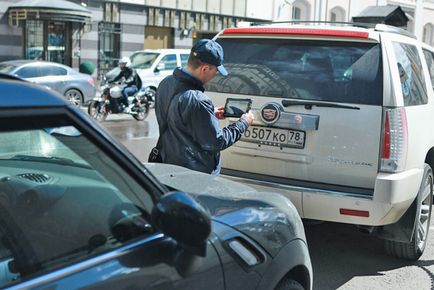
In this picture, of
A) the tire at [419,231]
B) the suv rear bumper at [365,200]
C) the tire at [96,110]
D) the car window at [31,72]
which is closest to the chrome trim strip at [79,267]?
the suv rear bumper at [365,200]

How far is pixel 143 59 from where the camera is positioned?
19.3 metres

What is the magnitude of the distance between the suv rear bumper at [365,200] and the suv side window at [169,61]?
1485 cm

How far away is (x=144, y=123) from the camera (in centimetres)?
1478

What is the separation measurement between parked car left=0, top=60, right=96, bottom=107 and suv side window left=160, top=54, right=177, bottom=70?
2735mm

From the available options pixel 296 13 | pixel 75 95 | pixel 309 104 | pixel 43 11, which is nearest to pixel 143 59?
pixel 75 95

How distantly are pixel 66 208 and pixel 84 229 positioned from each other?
151 millimetres

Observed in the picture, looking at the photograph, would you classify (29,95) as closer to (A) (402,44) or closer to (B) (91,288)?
(B) (91,288)

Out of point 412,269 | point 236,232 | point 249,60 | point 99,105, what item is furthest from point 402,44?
point 99,105

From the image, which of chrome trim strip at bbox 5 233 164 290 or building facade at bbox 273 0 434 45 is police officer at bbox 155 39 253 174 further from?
building facade at bbox 273 0 434 45

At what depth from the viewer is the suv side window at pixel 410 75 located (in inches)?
179

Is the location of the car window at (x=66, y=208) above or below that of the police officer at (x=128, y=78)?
above

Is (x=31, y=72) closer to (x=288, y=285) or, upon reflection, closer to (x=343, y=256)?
(x=343, y=256)

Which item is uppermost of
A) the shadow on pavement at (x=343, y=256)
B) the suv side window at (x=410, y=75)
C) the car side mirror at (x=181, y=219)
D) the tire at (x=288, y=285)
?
the suv side window at (x=410, y=75)

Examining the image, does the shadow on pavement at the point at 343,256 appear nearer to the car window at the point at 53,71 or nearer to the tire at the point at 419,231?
the tire at the point at 419,231
